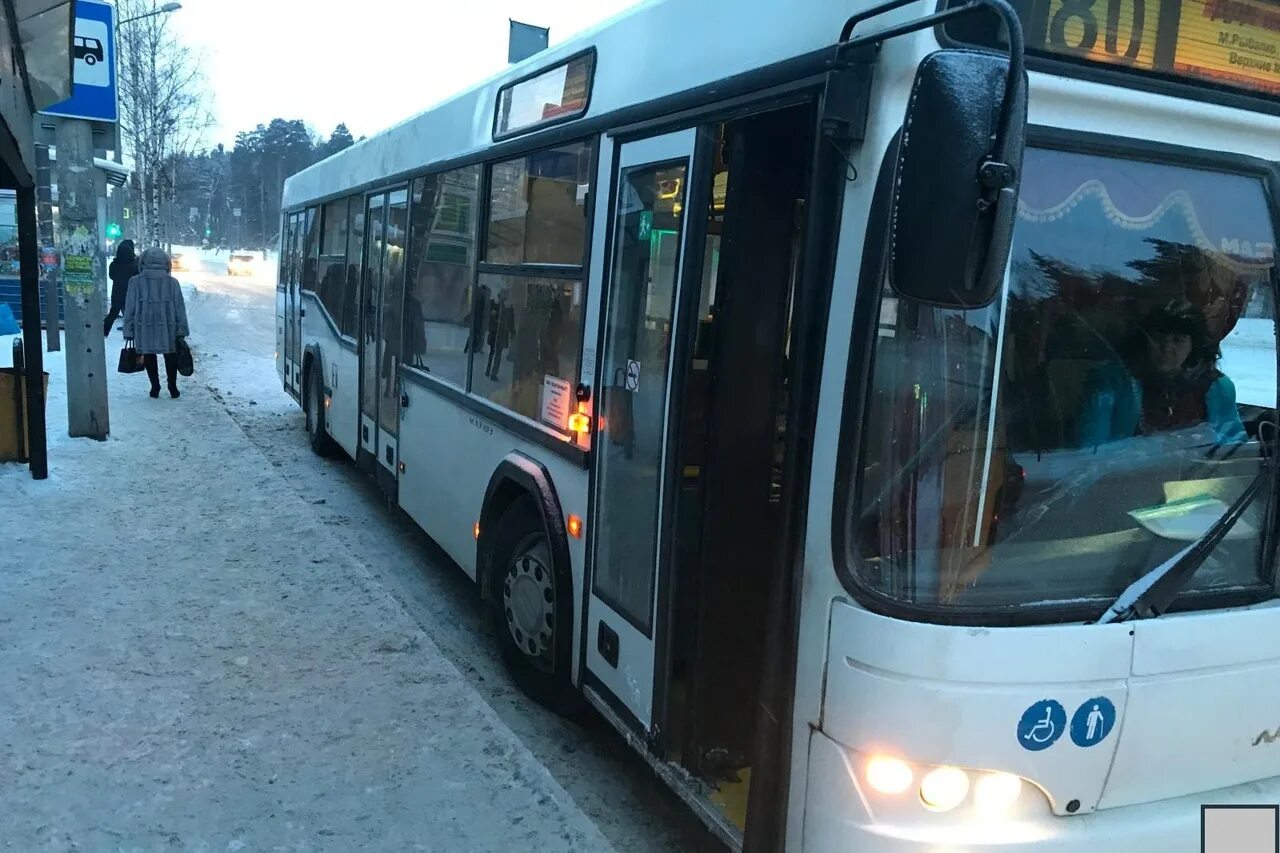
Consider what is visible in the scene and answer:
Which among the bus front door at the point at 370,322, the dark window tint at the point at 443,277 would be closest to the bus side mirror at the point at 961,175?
the dark window tint at the point at 443,277

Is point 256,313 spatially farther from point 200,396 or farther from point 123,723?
point 123,723

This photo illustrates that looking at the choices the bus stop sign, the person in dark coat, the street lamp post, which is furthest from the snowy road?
the street lamp post

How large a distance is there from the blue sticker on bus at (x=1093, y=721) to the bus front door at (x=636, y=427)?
1.33m

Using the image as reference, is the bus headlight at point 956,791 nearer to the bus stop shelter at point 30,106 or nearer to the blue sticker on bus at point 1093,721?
the blue sticker on bus at point 1093,721

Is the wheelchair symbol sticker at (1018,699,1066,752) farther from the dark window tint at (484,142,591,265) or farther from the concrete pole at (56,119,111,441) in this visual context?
the concrete pole at (56,119,111,441)

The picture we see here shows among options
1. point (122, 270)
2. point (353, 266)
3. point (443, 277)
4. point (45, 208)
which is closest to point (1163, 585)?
point (443, 277)

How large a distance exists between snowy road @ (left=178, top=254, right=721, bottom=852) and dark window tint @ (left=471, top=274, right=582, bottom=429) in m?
1.36

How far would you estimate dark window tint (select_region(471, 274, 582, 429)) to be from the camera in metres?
4.09

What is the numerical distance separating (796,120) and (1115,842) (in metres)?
2.17

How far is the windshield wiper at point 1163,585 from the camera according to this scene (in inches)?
93.0

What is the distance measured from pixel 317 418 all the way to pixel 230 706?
5422 mm

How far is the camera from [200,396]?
1246 centimetres

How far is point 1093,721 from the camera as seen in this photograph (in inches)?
92.0

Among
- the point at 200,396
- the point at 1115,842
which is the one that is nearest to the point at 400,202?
the point at 1115,842
